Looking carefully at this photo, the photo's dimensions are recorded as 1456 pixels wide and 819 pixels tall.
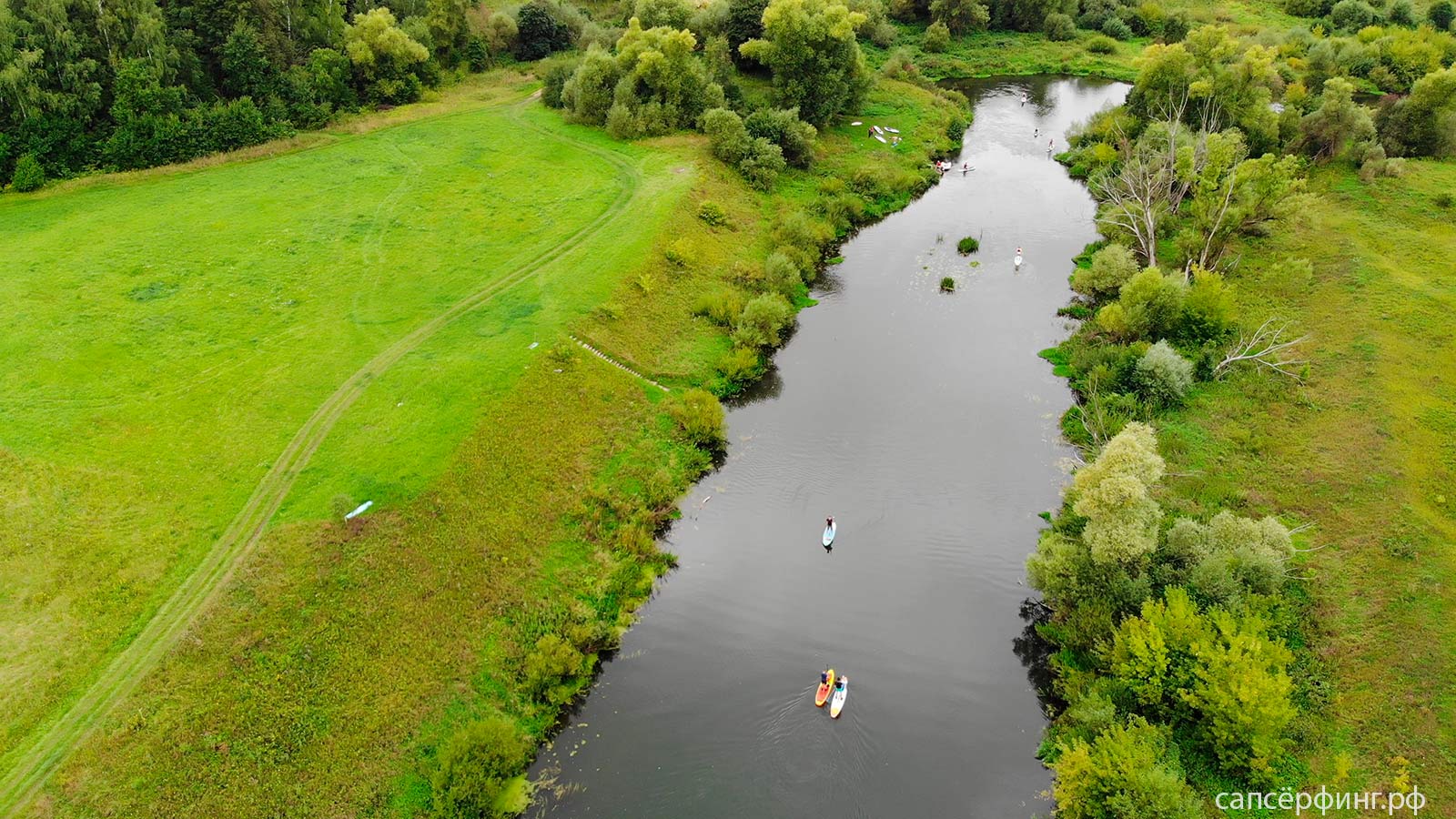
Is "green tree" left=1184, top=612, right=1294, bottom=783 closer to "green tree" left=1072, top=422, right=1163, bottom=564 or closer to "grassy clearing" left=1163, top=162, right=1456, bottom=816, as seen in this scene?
"grassy clearing" left=1163, top=162, right=1456, bottom=816

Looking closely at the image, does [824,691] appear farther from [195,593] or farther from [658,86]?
[658,86]

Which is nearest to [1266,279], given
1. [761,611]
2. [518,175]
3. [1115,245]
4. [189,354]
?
[1115,245]

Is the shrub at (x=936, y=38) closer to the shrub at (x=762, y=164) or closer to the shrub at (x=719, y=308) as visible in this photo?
the shrub at (x=762, y=164)

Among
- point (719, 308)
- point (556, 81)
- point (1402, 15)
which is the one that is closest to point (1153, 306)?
point (719, 308)

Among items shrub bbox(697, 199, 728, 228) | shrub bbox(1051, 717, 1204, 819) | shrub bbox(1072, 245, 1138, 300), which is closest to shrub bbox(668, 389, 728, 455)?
shrub bbox(697, 199, 728, 228)

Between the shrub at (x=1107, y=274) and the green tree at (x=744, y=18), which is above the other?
the green tree at (x=744, y=18)

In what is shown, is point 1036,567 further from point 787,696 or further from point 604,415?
point 604,415

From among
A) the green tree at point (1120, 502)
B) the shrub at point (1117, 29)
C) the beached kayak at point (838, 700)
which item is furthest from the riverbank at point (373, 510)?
the shrub at point (1117, 29)
